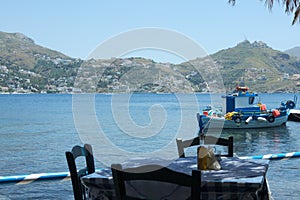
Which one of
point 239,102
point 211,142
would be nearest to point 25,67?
point 239,102

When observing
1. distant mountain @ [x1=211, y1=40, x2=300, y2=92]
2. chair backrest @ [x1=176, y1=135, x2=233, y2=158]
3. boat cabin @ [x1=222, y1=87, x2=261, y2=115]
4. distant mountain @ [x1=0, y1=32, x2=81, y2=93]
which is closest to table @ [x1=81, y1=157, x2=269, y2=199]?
chair backrest @ [x1=176, y1=135, x2=233, y2=158]

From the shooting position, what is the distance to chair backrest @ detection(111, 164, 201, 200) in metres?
2.11

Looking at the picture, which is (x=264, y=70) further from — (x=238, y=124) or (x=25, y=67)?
(x=238, y=124)

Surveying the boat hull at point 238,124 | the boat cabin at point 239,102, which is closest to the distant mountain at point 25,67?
the boat cabin at point 239,102

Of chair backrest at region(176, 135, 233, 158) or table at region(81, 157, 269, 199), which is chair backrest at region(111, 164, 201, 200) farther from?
chair backrest at region(176, 135, 233, 158)

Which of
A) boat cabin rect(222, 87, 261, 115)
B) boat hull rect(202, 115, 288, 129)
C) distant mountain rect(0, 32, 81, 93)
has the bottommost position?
boat hull rect(202, 115, 288, 129)

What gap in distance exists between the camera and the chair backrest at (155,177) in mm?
2109

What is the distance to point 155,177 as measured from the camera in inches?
85.0

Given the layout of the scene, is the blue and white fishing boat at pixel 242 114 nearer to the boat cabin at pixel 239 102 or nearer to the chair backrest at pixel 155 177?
the boat cabin at pixel 239 102

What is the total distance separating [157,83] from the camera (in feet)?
27.1

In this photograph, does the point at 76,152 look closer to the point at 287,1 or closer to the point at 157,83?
the point at 287,1

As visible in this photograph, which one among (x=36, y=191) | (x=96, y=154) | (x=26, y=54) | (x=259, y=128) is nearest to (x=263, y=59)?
(x=26, y=54)

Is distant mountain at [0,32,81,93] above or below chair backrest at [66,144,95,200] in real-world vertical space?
above

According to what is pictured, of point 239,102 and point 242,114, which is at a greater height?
point 239,102
